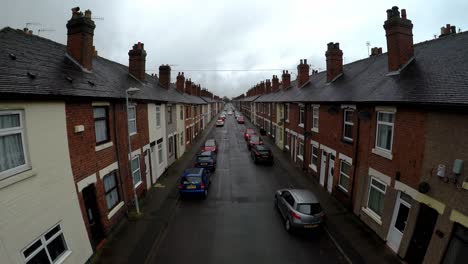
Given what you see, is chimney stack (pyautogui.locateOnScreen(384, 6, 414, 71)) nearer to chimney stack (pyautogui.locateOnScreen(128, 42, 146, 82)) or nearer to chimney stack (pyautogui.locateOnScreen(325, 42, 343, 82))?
chimney stack (pyautogui.locateOnScreen(325, 42, 343, 82))

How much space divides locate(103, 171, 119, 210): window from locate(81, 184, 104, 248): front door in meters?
0.86

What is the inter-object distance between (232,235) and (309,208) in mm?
3477

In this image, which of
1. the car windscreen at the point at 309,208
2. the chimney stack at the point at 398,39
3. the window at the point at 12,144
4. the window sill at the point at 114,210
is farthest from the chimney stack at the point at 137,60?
the chimney stack at the point at 398,39

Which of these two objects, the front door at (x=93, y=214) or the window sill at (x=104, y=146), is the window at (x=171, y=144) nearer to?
the window sill at (x=104, y=146)

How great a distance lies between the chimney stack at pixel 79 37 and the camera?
10453mm

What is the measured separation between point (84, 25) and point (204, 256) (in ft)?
37.3

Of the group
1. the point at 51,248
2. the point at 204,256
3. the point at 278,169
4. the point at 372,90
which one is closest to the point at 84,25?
the point at 51,248

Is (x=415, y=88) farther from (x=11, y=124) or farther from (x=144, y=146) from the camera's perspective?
(x=144, y=146)

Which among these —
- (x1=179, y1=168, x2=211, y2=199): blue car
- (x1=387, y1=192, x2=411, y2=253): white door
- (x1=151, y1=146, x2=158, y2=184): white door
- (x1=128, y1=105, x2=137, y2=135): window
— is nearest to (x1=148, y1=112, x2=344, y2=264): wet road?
(x1=179, y1=168, x2=211, y2=199): blue car

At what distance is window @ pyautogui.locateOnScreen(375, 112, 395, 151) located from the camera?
9116 mm

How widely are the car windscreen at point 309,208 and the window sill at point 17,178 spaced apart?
9119 millimetres

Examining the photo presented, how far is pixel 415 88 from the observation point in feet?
27.2

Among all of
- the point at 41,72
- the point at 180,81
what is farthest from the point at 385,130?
the point at 180,81

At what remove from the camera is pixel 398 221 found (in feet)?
28.3
